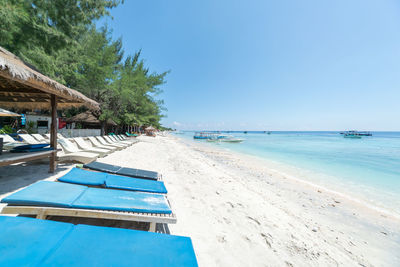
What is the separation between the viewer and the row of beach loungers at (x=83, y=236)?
1.26 metres

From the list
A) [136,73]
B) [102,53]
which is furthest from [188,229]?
[136,73]

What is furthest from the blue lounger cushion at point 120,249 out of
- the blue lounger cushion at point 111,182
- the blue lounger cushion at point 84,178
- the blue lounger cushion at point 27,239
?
the blue lounger cushion at point 84,178

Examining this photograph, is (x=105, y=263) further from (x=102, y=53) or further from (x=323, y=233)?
(x=102, y=53)

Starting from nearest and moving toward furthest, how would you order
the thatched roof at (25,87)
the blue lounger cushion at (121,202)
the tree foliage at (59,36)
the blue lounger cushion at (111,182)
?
the blue lounger cushion at (121,202) → the thatched roof at (25,87) → the blue lounger cushion at (111,182) → the tree foliage at (59,36)

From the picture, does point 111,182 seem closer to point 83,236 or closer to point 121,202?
point 121,202

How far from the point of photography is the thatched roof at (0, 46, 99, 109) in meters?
2.74

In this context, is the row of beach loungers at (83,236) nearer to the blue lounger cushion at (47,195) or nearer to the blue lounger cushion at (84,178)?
the blue lounger cushion at (47,195)

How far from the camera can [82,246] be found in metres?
1.38

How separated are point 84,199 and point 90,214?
31 cm

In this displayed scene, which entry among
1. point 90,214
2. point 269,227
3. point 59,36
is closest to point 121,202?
point 90,214

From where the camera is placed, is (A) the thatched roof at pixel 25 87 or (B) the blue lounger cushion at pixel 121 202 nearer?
(B) the blue lounger cushion at pixel 121 202

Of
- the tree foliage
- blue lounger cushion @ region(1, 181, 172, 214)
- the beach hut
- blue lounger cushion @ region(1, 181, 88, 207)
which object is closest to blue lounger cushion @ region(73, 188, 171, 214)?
blue lounger cushion @ region(1, 181, 172, 214)

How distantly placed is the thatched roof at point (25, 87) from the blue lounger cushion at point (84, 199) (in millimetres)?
2031

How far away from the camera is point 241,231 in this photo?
8.54ft
